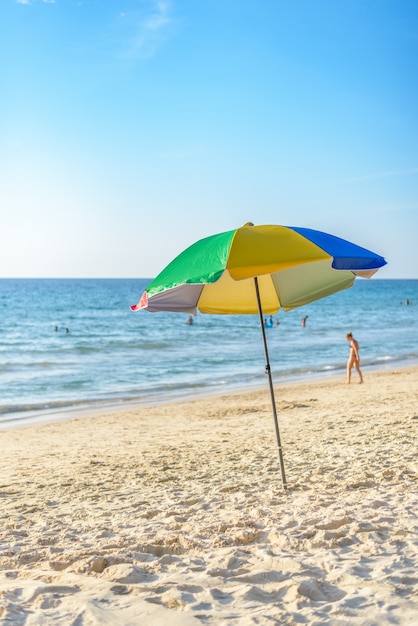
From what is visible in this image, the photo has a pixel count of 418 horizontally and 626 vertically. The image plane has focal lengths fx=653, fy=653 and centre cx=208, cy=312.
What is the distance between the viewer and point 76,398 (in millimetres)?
18484

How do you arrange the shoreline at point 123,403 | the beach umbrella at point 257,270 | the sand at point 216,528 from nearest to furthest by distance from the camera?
1. the sand at point 216,528
2. the beach umbrella at point 257,270
3. the shoreline at point 123,403

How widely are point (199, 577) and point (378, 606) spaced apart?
3.75 feet

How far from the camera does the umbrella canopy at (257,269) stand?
519 cm

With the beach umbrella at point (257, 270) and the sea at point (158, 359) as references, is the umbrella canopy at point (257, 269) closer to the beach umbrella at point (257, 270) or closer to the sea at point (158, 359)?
the beach umbrella at point (257, 270)

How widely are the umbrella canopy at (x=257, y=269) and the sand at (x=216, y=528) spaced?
6.37 ft

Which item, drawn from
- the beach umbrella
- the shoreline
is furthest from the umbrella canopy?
the shoreline

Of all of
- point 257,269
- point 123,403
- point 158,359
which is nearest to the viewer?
point 257,269

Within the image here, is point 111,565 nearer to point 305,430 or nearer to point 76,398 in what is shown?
point 305,430

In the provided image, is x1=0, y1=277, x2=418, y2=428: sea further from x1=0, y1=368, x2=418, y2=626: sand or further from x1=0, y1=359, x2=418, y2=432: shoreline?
x1=0, y1=368, x2=418, y2=626: sand

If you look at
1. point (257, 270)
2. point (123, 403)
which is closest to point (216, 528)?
point (257, 270)

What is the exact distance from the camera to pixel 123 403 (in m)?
17.5

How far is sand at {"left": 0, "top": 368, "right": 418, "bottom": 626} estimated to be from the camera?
3752 mm

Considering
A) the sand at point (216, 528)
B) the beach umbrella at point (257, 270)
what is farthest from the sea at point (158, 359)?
the beach umbrella at point (257, 270)

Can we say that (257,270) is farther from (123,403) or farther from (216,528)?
(123,403)
